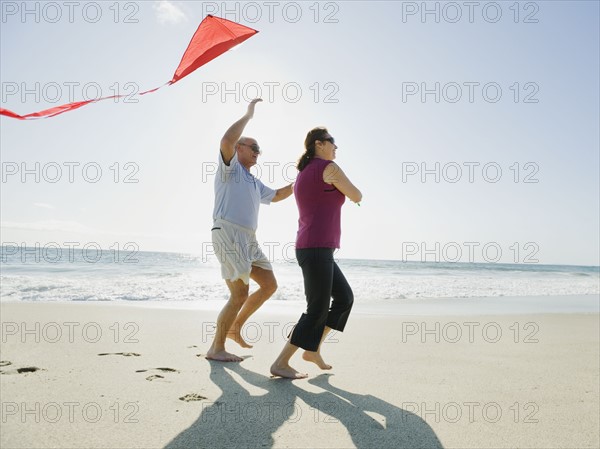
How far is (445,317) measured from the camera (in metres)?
7.05

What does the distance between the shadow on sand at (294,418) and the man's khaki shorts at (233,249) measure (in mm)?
891

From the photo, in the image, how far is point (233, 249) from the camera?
12.1ft

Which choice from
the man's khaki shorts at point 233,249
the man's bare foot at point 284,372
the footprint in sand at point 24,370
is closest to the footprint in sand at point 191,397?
the man's bare foot at point 284,372

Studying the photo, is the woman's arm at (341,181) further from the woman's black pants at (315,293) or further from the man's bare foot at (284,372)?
the man's bare foot at (284,372)

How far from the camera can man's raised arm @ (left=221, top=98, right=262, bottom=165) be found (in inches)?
129

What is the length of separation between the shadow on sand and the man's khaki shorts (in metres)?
0.89

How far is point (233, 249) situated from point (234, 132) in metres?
0.93

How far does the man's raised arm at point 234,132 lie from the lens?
129 inches

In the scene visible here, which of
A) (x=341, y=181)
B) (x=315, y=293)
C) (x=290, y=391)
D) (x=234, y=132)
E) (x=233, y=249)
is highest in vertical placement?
(x=234, y=132)

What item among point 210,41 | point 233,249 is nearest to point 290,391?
point 233,249

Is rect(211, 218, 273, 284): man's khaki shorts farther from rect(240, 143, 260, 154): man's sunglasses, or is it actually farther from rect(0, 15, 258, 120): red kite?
rect(0, 15, 258, 120): red kite

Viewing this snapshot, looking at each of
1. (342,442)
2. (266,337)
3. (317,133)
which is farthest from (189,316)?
(342,442)

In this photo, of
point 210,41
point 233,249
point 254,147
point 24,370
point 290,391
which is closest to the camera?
point 290,391

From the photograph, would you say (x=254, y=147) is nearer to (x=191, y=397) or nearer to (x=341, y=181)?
(x=341, y=181)
